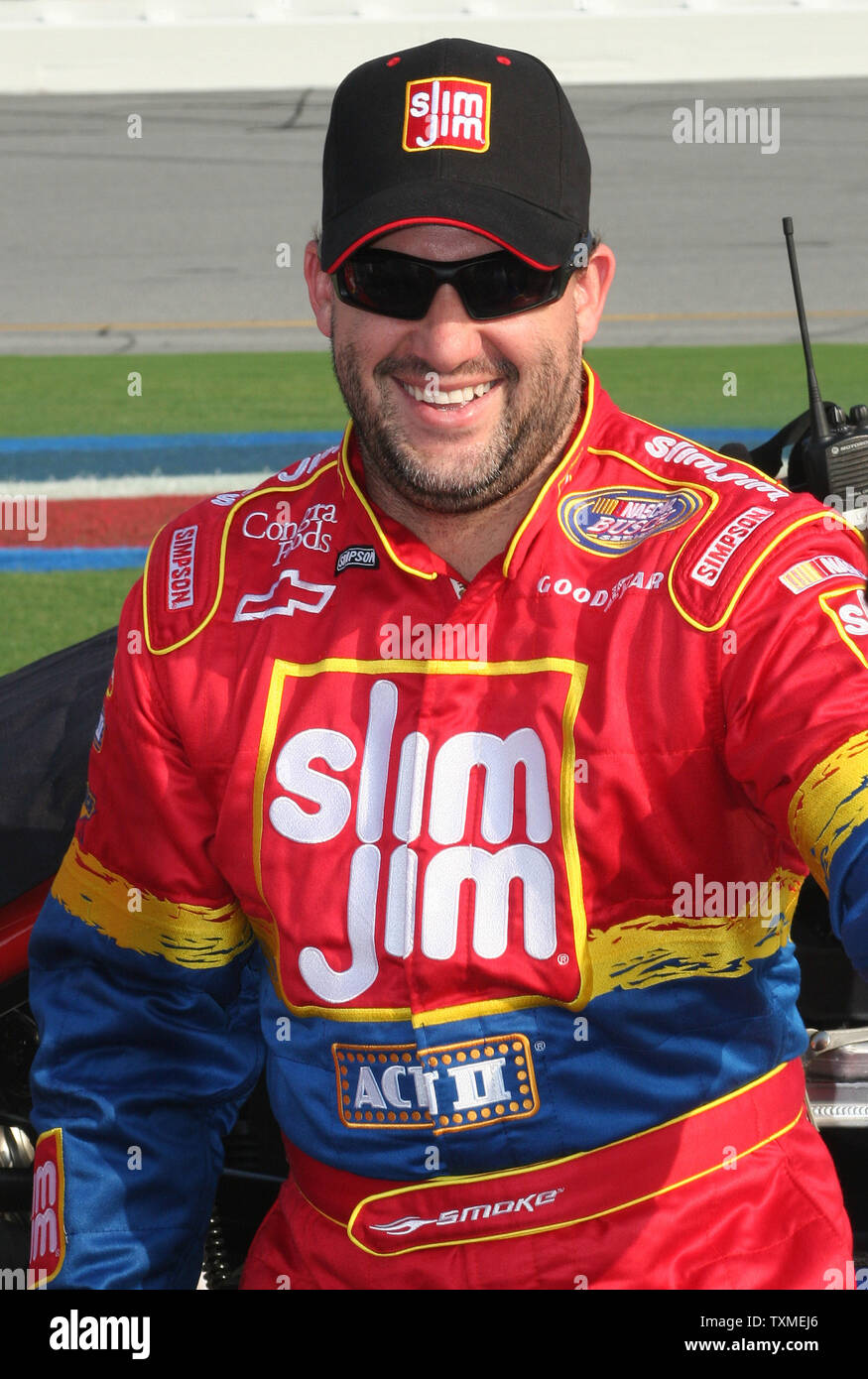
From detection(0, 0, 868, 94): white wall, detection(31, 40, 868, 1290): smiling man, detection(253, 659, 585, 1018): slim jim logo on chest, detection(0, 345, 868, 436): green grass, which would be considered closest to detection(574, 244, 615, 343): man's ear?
detection(31, 40, 868, 1290): smiling man

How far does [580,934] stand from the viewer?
1715 millimetres

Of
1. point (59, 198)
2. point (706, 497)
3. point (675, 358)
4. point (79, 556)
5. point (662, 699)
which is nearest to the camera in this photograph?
point (662, 699)

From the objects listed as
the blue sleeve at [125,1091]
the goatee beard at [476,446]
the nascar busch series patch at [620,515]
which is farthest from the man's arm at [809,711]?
the blue sleeve at [125,1091]

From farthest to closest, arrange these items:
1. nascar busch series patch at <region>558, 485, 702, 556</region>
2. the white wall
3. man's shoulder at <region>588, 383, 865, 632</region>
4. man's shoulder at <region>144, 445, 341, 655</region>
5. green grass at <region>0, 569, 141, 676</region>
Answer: the white wall, green grass at <region>0, 569, 141, 676</region>, man's shoulder at <region>144, 445, 341, 655</region>, nascar busch series patch at <region>558, 485, 702, 556</region>, man's shoulder at <region>588, 383, 865, 632</region>

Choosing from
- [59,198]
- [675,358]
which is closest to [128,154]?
[59,198]

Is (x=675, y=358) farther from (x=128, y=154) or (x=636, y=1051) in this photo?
(x=636, y=1051)

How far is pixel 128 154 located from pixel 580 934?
13.5m

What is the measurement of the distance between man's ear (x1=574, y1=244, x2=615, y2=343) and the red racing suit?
0.15 m

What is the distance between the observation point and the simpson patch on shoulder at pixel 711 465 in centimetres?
180

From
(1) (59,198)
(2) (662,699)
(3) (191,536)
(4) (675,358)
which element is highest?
(1) (59,198)

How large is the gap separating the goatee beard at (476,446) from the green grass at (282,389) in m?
5.66

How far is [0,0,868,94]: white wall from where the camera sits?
15734mm

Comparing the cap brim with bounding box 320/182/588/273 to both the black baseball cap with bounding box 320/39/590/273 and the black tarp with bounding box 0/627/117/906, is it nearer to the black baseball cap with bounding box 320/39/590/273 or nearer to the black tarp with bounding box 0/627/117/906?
the black baseball cap with bounding box 320/39/590/273

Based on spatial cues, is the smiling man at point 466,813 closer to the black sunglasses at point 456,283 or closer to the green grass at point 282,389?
the black sunglasses at point 456,283
